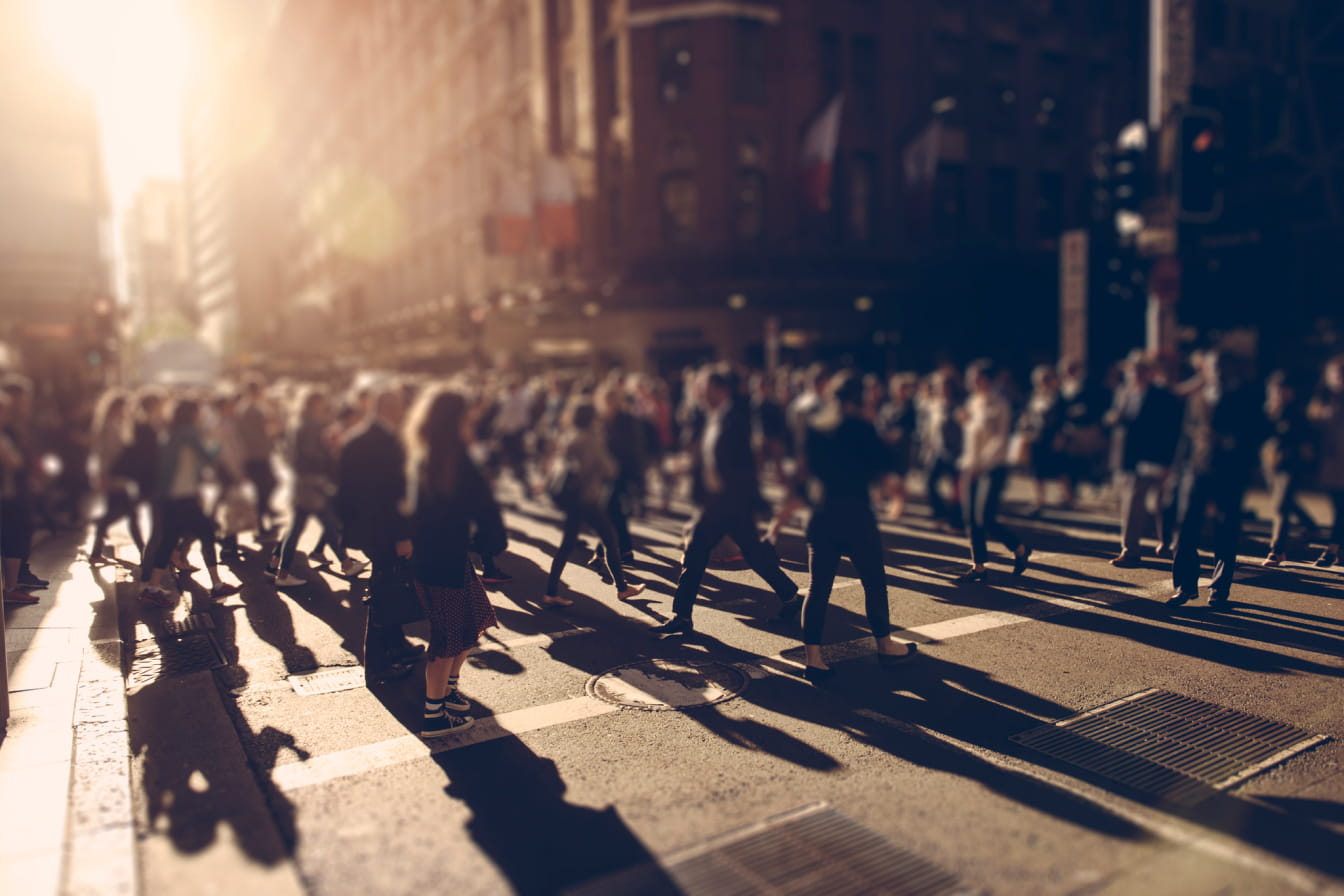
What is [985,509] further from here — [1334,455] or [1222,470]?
[1334,455]

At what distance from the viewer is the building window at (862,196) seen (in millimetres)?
28438

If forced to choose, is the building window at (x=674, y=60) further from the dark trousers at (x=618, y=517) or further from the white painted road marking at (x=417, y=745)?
the white painted road marking at (x=417, y=745)

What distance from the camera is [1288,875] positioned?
357 cm

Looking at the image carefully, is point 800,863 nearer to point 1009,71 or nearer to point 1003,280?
point 1003,280

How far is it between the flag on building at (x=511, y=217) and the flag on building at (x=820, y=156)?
818 cm

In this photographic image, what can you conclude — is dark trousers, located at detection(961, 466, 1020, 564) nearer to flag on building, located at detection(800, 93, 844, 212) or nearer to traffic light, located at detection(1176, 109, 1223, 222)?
traffic light, located at detection(1176, 109, 1223, 222)

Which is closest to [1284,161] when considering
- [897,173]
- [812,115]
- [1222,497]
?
[897,173]

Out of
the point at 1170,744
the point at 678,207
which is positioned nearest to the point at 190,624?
the point at 1170,744

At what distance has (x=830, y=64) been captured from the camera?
2792cm

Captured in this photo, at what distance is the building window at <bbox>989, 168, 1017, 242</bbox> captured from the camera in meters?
30.8

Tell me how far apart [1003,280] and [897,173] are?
4564 millimetres

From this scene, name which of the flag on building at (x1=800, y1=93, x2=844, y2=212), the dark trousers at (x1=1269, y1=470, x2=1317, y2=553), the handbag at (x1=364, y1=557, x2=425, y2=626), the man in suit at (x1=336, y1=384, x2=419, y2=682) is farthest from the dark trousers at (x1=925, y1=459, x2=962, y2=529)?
the flag on building at (x1=800, y1=93, x2=844, y2=212)

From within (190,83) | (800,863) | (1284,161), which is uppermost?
(190,83)

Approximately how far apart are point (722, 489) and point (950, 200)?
1028 inches
